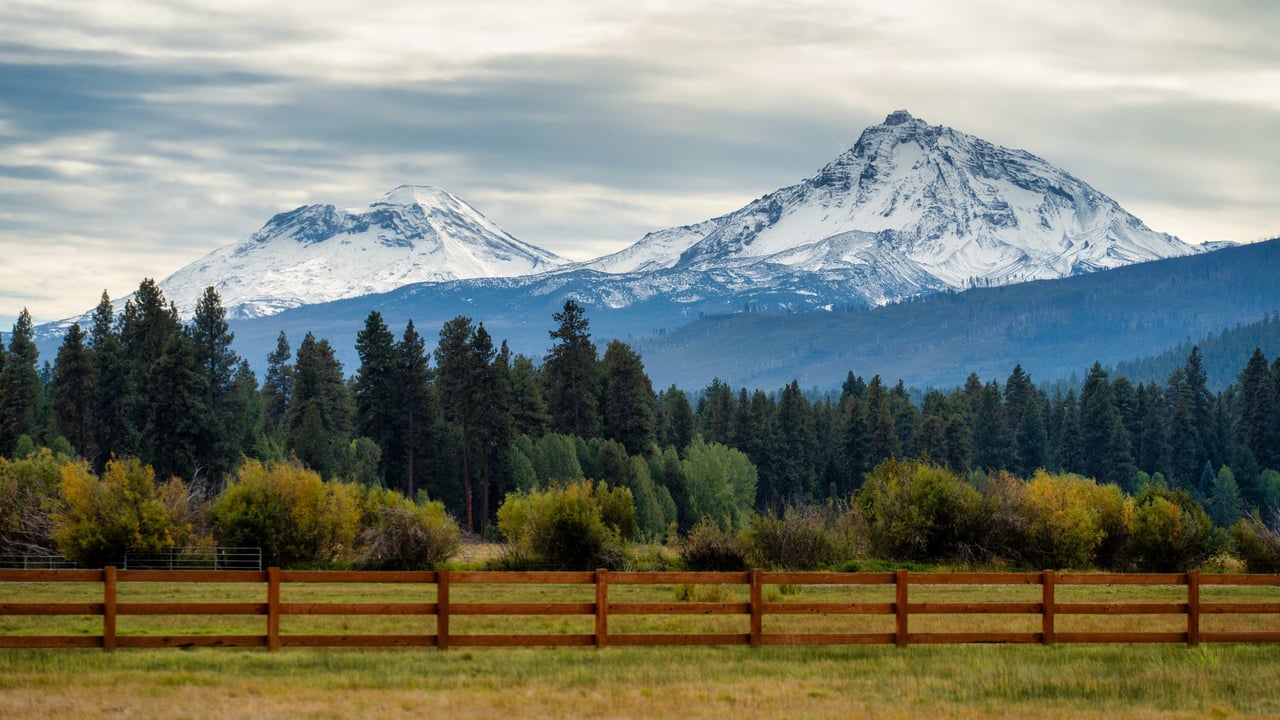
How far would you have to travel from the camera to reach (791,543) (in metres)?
51.2

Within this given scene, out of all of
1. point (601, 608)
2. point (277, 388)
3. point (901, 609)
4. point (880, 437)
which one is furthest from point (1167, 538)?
point (277, 388)

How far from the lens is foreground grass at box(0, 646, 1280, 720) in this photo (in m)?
18.5

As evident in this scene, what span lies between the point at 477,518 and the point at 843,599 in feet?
258

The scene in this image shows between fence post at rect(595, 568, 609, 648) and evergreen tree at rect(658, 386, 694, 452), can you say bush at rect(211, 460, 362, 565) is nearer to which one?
fence post at rect(595, 568, 609, 648)

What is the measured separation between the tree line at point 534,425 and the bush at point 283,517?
20.5 meters

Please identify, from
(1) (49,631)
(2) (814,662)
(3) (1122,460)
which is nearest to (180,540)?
(1) (49,631)

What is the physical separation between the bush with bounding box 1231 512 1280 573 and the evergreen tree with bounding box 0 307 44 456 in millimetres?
76872

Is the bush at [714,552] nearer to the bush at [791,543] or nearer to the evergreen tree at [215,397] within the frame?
the bush at [791,543]

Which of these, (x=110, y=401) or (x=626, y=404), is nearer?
(x=110, y=401)

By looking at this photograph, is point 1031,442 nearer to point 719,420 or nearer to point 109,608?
point 719,420

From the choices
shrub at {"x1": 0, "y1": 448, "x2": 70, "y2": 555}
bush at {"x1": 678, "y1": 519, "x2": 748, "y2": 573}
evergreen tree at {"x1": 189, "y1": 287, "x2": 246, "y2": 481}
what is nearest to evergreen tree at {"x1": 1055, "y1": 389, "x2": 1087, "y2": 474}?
evergreen tree at {"x1": 189, "y1": 287, "x2": 246, "y2": 481}

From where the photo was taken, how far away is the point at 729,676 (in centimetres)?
2088

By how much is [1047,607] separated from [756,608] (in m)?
4.93

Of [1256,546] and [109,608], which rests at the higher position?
[109,608]
